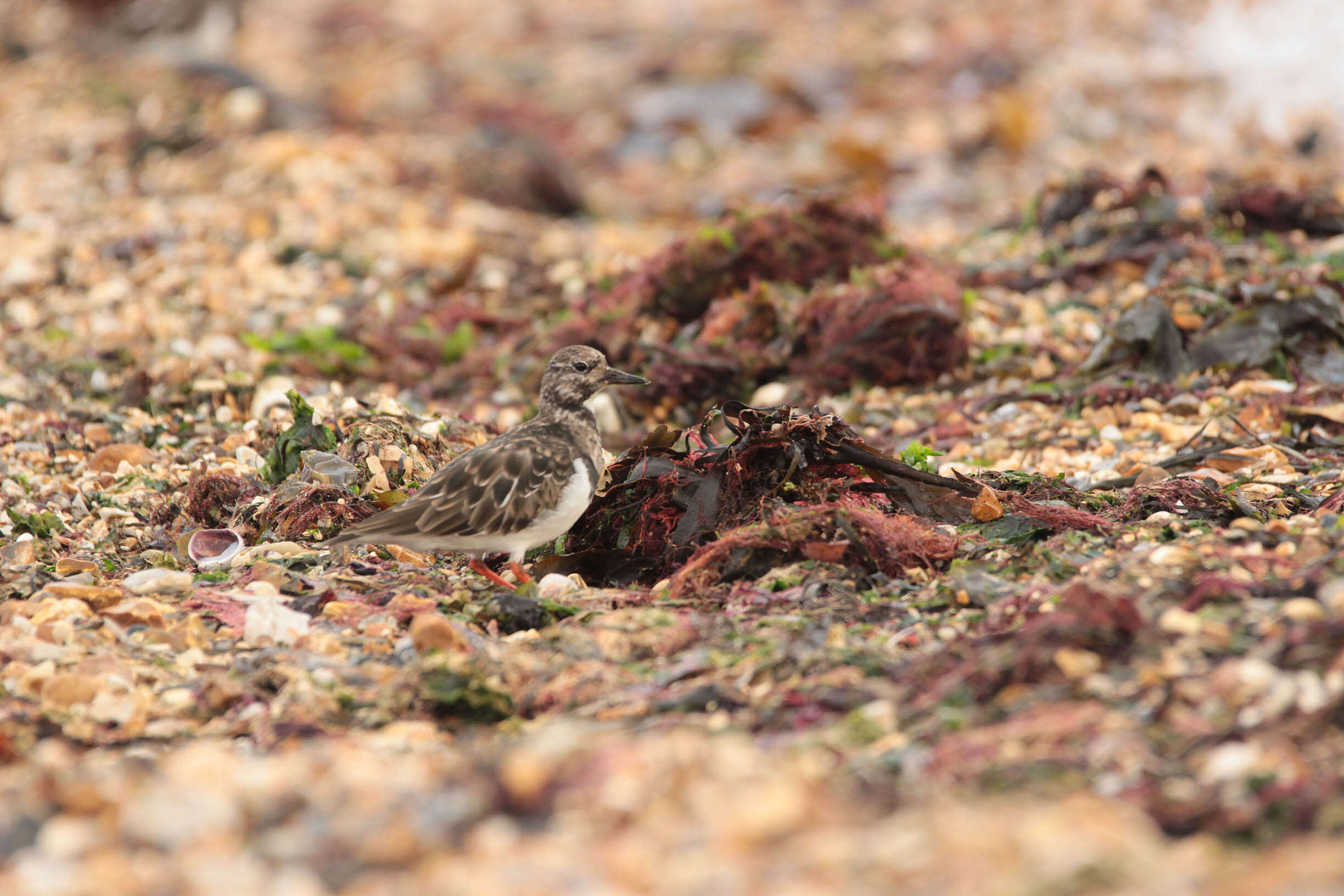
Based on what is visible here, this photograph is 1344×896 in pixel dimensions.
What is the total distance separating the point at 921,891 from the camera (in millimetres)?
2285

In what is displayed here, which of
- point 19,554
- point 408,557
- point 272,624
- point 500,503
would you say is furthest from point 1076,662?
point 19,554

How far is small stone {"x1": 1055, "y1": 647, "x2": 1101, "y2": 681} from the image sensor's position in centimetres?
322

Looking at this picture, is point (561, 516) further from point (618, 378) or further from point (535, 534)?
point (618, 378)

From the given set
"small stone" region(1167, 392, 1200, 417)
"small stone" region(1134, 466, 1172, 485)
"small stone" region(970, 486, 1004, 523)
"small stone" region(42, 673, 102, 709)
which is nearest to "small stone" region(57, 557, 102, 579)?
"small stone" region(42, 673, 102, 709)

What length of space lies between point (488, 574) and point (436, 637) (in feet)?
2.43

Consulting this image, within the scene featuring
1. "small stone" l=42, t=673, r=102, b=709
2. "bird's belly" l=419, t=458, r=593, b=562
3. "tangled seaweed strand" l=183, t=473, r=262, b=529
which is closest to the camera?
"small stone" l=42, t=673, r=102, b=709

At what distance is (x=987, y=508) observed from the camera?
4.85 metres

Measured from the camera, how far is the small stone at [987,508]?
15.9 ft

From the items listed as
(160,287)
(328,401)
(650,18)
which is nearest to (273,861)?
(328,401)

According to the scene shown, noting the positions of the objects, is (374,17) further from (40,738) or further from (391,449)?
(40,738)

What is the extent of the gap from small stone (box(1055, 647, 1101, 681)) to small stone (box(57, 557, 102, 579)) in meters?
3.43

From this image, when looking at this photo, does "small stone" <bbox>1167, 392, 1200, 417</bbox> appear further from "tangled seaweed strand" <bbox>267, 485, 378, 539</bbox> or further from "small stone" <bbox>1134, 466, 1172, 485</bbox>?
"tangled seaweed strand" <bbox>267, 485, 378, 539</bbox>

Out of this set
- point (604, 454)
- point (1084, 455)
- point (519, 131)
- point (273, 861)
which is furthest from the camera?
point (519, 131)

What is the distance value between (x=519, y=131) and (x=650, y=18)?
21.1 ft
